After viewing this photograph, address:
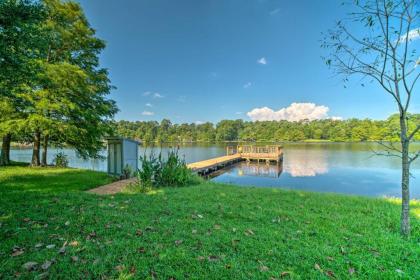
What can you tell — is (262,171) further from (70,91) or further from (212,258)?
(212,258)

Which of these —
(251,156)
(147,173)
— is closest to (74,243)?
(147,173)

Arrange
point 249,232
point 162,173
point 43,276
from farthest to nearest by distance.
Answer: point 162,173 < point 249,232 < point 43,276

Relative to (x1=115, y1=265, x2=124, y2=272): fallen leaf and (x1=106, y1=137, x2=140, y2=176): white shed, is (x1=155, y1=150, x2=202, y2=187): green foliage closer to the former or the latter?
(x1=106, y1=137, x2=140, y2=176): white shed

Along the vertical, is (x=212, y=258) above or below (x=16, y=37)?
below

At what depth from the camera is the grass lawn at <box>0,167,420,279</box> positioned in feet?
7.21

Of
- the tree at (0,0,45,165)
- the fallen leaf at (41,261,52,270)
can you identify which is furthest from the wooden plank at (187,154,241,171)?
the fallen leaf at (41,261,52,270)

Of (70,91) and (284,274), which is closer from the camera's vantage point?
(284,274)

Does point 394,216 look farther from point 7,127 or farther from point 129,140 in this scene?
point 7,127

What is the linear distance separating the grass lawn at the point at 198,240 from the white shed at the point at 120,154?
472 centimetres

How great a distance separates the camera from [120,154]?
9.62 m

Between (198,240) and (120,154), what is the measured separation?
7871mm

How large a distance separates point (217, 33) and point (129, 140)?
648 inches

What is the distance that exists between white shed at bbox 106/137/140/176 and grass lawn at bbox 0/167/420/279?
4.72 meters

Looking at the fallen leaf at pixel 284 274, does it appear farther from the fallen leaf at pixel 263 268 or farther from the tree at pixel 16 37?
the tree at pixel 16 37
